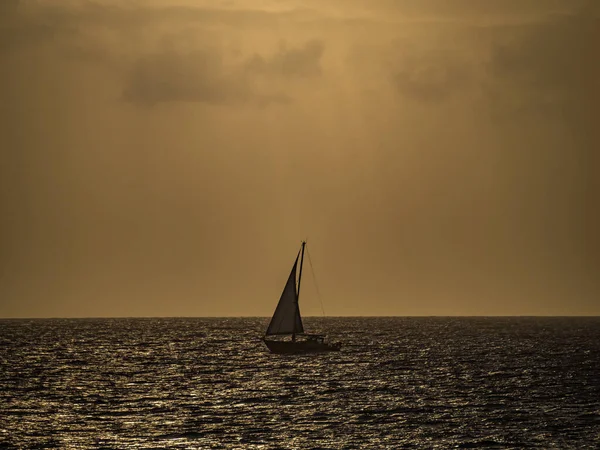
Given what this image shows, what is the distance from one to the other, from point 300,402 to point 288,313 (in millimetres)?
55968

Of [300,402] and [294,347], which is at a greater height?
[294,347]

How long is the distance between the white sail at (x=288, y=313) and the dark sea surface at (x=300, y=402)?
4643 mm

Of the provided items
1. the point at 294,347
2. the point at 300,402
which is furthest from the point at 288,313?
the point at 300,402

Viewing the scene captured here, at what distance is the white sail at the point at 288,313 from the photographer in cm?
14150

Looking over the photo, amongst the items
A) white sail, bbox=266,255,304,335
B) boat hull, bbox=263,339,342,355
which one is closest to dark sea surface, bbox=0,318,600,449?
boat hull, bbox=263,339,342,355

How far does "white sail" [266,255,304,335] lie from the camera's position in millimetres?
141500

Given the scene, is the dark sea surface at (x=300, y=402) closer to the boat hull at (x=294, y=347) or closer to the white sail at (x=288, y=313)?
the boat hull at (x=294, y=347)

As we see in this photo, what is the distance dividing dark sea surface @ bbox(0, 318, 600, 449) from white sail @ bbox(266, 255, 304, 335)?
15.2 feet

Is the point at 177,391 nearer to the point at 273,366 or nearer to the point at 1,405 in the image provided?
the point at 1,405

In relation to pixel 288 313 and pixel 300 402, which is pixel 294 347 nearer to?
pixel 288 313

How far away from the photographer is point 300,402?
3430 inches

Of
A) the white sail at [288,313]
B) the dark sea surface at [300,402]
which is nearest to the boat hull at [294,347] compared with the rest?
the dark sea surface at [300,402]

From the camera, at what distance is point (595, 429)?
70.2 m

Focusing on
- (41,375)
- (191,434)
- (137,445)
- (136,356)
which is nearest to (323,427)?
(191,434)
